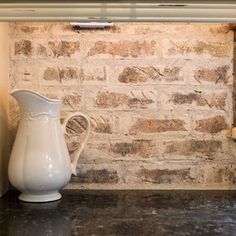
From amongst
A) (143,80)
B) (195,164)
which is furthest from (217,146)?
(143,80)

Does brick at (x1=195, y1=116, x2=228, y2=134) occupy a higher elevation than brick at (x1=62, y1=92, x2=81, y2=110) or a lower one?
lower

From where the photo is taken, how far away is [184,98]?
1.32 meters

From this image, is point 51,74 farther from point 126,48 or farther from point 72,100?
point 126,48

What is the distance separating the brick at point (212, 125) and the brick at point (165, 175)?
0.15 metres

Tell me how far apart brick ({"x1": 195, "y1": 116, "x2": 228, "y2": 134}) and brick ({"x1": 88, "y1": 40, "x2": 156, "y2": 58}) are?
0.30 meters

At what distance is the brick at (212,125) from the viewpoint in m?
1.32

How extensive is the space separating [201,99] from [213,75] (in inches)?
3.6

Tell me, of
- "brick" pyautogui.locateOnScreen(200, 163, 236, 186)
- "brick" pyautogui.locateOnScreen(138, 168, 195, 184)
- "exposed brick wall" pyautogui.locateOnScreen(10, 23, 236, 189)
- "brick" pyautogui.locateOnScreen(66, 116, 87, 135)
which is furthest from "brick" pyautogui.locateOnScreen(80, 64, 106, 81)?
"brick" pyautogui.locateOnScreen(200, 163, 236, 186)

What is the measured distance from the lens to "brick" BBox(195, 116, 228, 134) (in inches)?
52.0

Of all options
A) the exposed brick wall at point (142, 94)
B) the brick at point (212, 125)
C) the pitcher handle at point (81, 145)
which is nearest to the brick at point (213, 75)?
the exposed brick wall at point (142, 94)

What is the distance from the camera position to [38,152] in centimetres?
110

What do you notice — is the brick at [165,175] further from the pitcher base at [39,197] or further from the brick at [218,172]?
the pitcher base at [39,197]

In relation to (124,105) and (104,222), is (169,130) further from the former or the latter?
(104,222)

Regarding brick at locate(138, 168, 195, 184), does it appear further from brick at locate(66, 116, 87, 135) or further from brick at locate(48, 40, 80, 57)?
brick at locate(48, 40, 80, 57)
